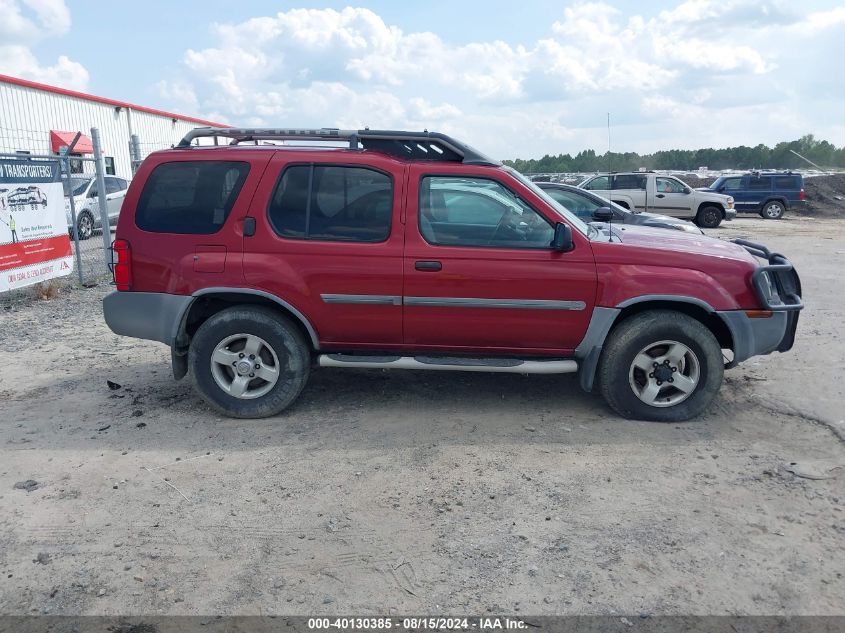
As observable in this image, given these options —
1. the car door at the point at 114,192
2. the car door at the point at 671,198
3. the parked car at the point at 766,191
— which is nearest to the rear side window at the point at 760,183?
the parked car at the point at 766,191

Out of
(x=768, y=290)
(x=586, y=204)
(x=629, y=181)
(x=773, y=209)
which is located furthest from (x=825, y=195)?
(x=768, y=290)

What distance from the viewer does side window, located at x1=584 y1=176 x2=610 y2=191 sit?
70.0 feet

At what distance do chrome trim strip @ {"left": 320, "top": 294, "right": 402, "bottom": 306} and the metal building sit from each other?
16637 millimetres

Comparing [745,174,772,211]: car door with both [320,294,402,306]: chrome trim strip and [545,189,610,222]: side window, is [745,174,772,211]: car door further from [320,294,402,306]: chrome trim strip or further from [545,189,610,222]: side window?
[320,294,402,306]: chrome trim strip

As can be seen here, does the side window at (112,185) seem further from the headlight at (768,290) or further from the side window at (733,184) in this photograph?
the side window at (733,184)

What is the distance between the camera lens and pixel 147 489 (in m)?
4.07

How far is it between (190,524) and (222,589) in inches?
25.9

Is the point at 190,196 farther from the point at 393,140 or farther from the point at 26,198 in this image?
the point at 26,198

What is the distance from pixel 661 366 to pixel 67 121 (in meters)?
27.8

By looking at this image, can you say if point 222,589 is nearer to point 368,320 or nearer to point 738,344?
point 368,320

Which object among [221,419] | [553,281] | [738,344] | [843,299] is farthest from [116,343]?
[843,299]

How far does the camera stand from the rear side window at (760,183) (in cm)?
2645

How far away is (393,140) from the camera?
5.15 metres

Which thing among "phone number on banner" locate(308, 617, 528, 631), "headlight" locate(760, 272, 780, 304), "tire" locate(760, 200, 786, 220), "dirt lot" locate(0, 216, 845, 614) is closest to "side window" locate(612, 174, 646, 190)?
"tire" locate(760, 200, 786, 220)
